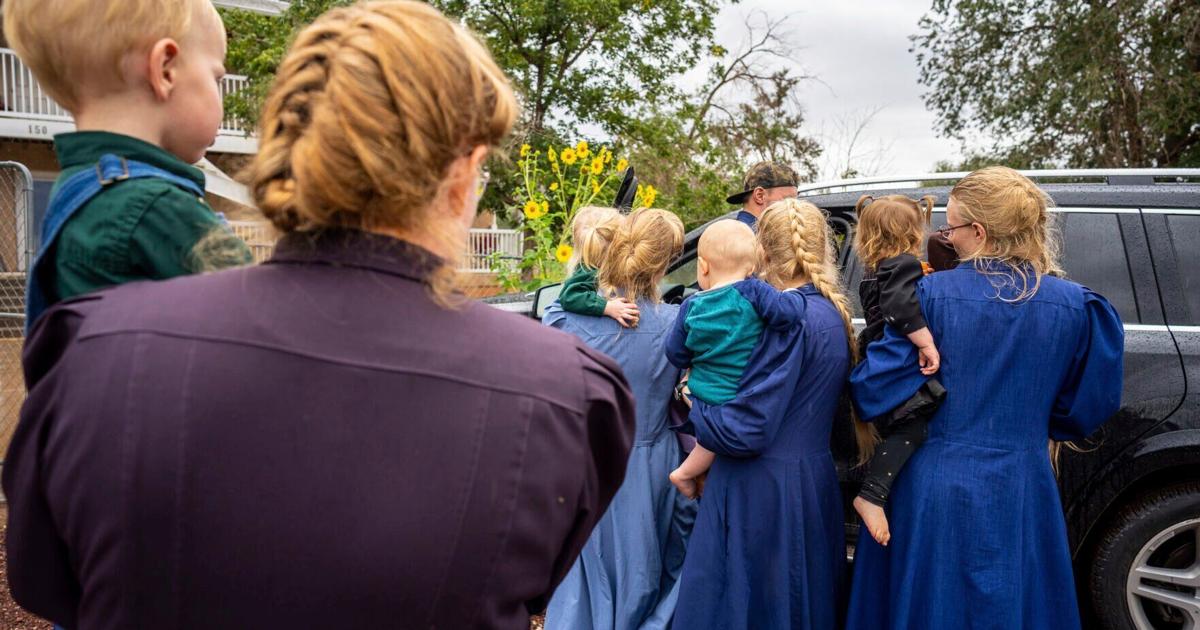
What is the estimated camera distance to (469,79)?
1.00m

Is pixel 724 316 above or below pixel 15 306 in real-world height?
below

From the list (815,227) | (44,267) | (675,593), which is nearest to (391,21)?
(44,267)

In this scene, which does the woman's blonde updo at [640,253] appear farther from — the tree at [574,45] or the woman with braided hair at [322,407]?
the tree at [574,45]

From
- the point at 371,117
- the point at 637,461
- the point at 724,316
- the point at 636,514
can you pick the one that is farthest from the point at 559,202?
the point at 371,117

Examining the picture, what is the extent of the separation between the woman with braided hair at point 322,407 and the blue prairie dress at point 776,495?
204 cm

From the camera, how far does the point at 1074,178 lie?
14.2 ft

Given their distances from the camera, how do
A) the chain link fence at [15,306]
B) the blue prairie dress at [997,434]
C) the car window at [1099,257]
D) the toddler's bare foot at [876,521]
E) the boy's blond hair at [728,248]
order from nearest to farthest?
the blue prairie dress at [997,434]
the toddler's bare foot at [876,521]
the boy's blond hair at [728,248]
the car window at [1099,257]
the chain link fence at [15,306]

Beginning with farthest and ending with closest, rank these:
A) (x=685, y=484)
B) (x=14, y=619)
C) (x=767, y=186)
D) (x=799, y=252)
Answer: (x=767, y=186) < (x=14, y=619) < (x=685, y=484) < (x=799, y=252)

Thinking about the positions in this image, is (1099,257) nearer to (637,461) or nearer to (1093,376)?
(1093,376)

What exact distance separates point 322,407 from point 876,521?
93.0 inches

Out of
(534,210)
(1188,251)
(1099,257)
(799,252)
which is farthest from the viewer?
(534,210)

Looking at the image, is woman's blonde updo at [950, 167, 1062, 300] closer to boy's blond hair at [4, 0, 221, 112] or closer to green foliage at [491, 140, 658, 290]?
boy's blond hair at [4, 0, 221, 112]

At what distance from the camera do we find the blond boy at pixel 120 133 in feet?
4.17

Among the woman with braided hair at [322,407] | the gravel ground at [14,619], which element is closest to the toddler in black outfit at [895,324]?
the woman with braided hair at [322,407]
